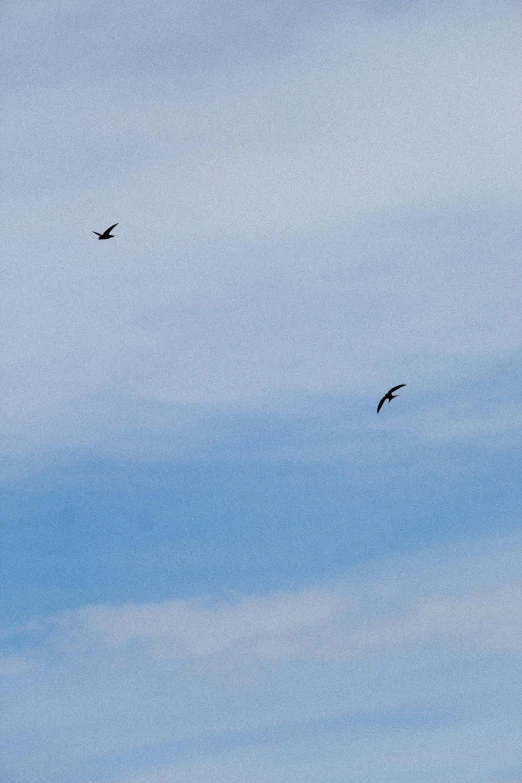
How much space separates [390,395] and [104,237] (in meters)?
43.0

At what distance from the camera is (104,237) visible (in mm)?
153250

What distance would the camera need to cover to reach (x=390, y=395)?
465ft

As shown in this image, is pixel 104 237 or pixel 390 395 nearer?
pixel 390 395

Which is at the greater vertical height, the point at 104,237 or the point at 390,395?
the point at 104,237
